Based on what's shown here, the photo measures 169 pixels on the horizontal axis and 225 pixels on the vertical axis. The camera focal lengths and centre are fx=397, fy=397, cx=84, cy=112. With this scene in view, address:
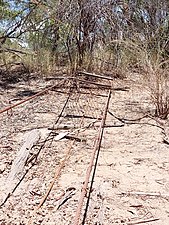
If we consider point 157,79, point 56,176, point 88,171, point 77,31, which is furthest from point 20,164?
point 77,31

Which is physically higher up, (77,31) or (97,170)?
(77,31)

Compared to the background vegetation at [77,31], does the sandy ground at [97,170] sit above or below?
below

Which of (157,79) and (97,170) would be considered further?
(157,79)

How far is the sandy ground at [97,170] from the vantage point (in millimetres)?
2656

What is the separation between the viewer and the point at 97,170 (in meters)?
3.29

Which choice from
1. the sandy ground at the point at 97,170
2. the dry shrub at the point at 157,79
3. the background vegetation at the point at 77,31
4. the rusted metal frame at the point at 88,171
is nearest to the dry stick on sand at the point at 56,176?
the sandy ground at the point at 97,170

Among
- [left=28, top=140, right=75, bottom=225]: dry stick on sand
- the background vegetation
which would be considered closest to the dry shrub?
the background vegetation

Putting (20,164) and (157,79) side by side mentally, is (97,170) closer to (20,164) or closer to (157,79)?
(20,164)

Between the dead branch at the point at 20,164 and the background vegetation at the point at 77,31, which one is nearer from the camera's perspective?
the dead branch at the point at 20,164

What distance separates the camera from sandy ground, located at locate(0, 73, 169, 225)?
266 cm

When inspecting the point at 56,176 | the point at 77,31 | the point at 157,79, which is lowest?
the point at 56,176

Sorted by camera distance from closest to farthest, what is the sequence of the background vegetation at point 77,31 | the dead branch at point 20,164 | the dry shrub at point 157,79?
the dead branch at point 20,164, the dry shrub at point 157,79, the background vegetation at point 77,31

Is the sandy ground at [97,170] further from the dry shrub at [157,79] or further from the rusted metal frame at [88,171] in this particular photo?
the dry shrub at [157,79]

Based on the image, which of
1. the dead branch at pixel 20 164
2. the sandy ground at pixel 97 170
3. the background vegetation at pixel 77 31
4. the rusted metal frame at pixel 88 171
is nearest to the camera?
the rusted metal frame at pixel 88 171
